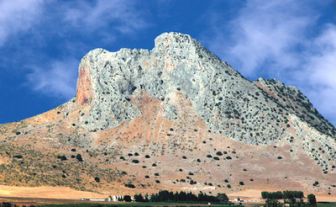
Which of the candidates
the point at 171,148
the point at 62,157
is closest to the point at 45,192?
the point at 62,157

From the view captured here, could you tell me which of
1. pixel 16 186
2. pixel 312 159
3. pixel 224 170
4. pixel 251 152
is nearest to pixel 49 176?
pixel 16 186

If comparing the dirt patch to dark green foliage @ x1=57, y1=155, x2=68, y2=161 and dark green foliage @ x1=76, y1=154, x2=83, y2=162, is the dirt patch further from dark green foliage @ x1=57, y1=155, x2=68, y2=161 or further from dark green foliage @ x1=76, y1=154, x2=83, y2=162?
dark green foliage @ x1=76, y1=154, x2=83, y2=162

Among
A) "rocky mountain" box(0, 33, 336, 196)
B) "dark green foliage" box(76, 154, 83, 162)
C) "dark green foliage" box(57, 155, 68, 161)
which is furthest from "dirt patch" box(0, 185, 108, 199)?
"dark green foliage" box(76, 154, 83, 162)

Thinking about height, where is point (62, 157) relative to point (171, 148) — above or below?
below

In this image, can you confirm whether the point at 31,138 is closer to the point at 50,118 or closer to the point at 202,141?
the point at 50,118

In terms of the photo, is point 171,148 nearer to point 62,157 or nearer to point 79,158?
point 79,158

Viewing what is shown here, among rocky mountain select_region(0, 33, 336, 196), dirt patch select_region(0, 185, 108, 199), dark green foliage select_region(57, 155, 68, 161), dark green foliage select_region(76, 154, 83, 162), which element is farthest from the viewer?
dark green foliage select_region(76, 154, 83, 162)

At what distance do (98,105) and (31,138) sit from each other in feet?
92.1

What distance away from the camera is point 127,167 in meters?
169

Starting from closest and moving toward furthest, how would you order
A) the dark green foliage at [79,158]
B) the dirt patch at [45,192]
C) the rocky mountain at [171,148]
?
the dirt patch at [45,192]
the rocky mountain at [171,148]
the dark green foliage at [79,158]

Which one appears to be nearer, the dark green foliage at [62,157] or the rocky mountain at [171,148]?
the rocky mountain at [171,148]

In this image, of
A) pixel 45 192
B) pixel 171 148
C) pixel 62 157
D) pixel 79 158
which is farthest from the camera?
pixel 171 148

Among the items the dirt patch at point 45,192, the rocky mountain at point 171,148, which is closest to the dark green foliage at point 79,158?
the rocky mountain at point 171,148

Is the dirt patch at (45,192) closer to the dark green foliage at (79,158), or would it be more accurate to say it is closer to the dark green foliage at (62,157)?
the dark green foliage at (62,157)
